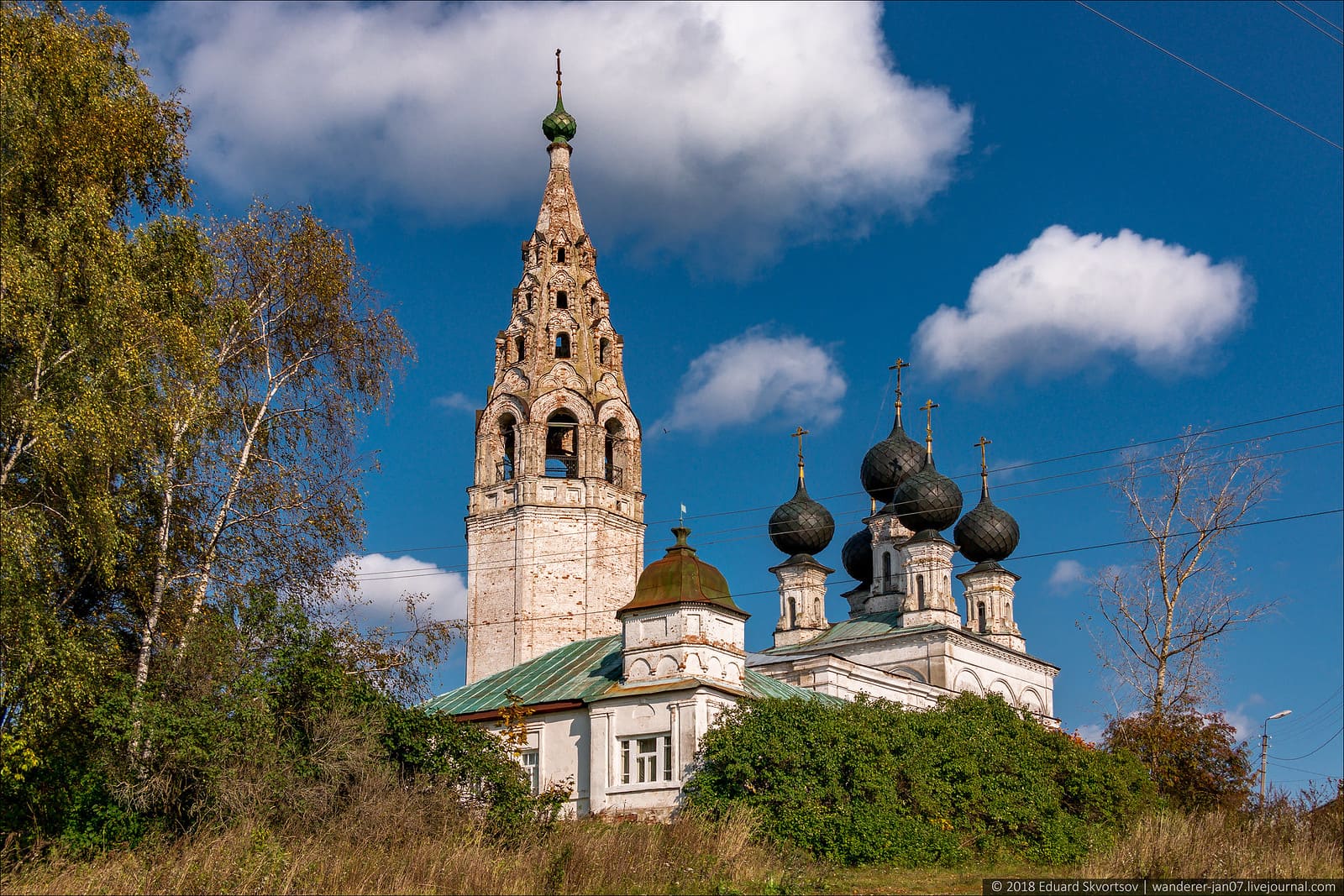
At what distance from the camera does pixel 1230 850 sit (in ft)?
55.9

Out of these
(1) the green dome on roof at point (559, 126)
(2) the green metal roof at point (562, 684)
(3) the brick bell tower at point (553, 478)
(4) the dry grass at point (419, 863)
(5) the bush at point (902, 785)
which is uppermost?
(1) the green dome on roof at point (559, 126)

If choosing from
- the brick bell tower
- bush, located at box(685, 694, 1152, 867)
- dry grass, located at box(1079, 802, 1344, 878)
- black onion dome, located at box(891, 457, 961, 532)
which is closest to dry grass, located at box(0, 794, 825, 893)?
bush, located at box(685, 694, 1152, 867)

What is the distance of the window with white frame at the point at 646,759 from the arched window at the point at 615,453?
13.7 metres

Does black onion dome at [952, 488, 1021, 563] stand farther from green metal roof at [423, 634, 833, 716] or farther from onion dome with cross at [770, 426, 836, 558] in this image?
green metal roof at [423, 634, 833, 716]

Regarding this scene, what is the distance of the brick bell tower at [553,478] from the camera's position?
3619cm

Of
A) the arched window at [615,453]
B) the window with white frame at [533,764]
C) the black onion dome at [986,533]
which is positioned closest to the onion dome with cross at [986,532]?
the black onion dome at [986,533]

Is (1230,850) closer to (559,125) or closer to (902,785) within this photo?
(902,785)

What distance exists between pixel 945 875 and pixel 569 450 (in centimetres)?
1924

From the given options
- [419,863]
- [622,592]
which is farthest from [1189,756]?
[419,863]

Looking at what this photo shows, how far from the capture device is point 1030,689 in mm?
45969

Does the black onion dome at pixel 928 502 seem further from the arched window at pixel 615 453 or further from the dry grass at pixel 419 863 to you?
the dry grass at pixel 419 863

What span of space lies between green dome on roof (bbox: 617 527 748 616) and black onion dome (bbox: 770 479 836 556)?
21.9 meters

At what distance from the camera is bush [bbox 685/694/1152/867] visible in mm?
22031

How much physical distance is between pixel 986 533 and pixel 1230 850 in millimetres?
29319
